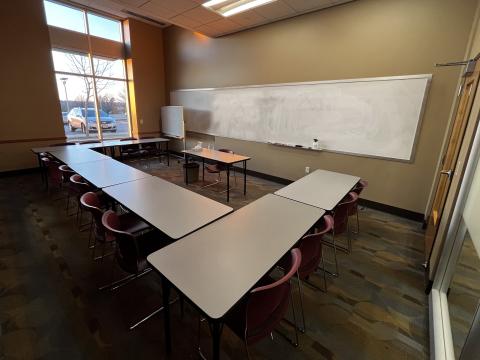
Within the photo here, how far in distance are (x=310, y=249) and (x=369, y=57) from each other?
3.45 metres

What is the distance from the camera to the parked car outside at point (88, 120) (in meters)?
6.15

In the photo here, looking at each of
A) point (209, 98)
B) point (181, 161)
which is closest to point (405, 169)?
point (209, 98)

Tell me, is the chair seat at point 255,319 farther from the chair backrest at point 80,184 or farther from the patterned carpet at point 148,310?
the chair backrest at point 80,184

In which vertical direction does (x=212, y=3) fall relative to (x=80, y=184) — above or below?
above

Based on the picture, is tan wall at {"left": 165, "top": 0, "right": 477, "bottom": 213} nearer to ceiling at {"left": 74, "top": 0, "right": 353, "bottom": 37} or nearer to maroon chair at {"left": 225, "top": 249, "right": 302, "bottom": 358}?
ceiling at {"left": 74, "top": 0, "right": 353, "bottom": 37}

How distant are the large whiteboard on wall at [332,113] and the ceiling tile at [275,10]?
1.22m

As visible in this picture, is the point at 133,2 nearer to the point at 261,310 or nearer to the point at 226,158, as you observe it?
the point at 226,158

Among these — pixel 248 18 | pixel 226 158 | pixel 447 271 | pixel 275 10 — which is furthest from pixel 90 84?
pixel 447 271

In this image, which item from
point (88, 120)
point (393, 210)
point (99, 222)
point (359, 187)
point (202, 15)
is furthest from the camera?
point (88, 120)

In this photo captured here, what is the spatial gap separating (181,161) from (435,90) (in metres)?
6.09

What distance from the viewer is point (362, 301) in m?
2.01

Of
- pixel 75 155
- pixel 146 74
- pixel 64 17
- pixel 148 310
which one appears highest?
pixel 64 17

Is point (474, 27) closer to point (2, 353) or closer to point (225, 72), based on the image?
point (225, 72)

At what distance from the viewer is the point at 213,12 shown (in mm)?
4285
